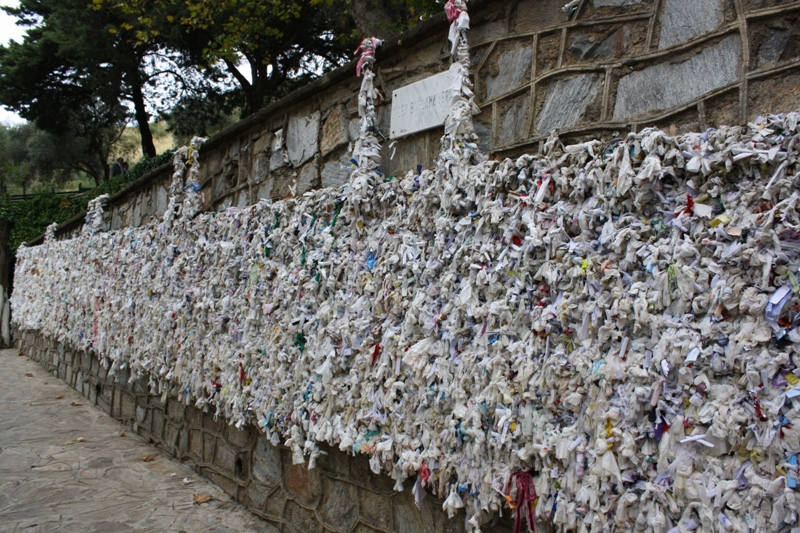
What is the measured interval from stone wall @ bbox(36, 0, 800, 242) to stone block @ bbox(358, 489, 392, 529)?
172 cm

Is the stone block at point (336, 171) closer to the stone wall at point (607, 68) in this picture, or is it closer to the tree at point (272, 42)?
the stone wall at point (607, 68)

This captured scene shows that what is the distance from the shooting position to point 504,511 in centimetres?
225

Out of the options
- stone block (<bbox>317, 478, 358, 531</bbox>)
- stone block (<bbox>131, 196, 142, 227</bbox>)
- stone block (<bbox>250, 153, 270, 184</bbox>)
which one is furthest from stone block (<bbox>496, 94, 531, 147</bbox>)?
stone block (<bbox>131, 196, 142, 227</bbox>)

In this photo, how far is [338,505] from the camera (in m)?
3.27

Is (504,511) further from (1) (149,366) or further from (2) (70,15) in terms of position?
(2) (70,15)

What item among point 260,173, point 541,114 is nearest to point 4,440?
point 260,173

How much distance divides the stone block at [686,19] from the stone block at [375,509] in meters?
2.38

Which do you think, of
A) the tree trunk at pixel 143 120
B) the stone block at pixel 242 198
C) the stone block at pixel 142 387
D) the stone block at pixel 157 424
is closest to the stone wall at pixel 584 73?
the stone block at pixel 242 198

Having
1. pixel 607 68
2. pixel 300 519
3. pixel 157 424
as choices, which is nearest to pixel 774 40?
pixel 607 68

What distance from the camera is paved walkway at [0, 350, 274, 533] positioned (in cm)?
403

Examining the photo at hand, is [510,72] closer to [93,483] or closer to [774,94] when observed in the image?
[774,94]

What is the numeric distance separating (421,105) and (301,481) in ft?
7.64

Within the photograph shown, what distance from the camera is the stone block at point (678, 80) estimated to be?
6.42ft

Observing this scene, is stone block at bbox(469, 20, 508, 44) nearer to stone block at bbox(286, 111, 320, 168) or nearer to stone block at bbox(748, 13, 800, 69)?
stone block at bbox(748, 13, 800, 69)
